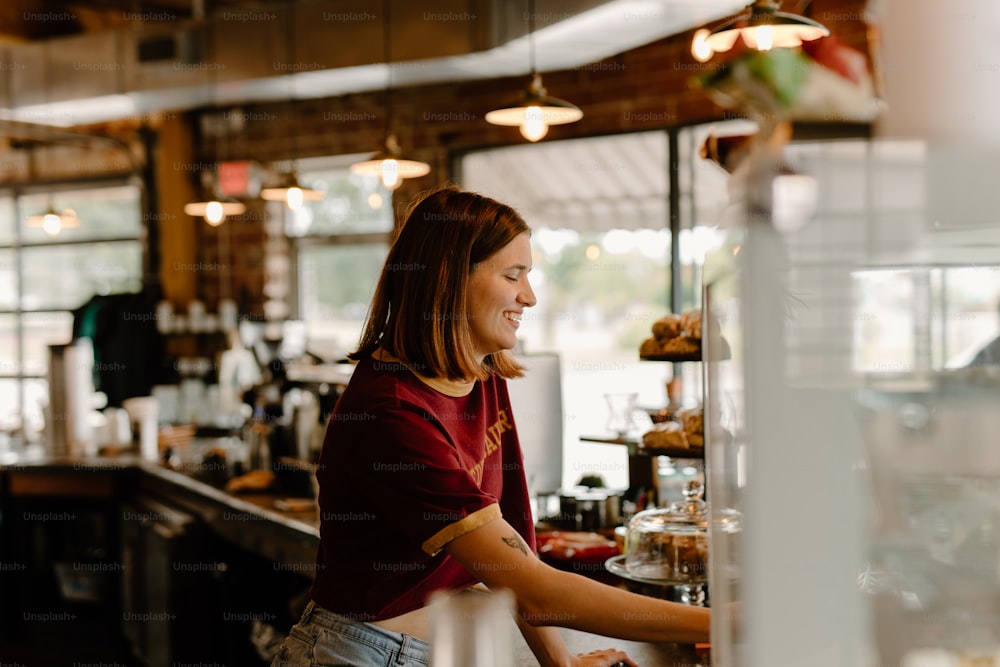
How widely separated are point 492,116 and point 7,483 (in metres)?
3.31

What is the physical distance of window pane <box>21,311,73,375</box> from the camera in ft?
25.5

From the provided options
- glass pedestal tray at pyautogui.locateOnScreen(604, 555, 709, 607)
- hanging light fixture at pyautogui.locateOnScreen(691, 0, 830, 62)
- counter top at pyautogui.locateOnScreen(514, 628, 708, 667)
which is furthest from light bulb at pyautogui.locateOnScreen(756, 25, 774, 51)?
counter top at pyautogui.locateOnScreen(514, 628, 708, 667)

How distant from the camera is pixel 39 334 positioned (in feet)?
25.8

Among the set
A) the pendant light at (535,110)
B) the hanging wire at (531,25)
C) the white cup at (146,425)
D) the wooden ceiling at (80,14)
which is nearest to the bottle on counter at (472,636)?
the pendant light at (535,110)

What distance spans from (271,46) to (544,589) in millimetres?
4876

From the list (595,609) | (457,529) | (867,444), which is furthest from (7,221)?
(867,444)

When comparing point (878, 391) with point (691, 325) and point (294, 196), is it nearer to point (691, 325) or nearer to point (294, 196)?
point (691, 325)

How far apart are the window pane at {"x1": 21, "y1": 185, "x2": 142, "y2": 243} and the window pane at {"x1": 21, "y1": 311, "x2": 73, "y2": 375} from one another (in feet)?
1.99

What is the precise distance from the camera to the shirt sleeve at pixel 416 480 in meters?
1.37

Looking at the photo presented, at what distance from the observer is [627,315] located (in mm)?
5965

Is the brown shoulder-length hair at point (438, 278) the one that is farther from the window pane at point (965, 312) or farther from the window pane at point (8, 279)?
the window pane at point (8, 279)

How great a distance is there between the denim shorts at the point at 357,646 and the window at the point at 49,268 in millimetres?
6329

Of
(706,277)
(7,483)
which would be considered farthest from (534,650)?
(7,483)

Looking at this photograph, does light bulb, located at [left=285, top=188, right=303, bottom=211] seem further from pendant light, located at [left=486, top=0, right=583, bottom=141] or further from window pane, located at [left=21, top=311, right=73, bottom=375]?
window pane, located at [left=21, top=311, right=73, bottom=375]
